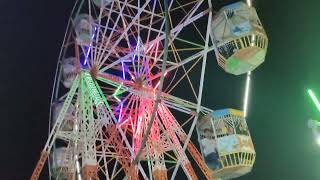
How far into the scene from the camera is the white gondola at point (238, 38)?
16.8m

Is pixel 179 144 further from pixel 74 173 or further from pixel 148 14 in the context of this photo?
pixel 148 14

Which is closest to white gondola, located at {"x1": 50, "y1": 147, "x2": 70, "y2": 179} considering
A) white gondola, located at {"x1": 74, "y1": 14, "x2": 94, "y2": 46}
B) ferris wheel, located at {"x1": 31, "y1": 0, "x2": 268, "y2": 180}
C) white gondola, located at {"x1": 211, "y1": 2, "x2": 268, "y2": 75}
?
ferris wheel, located at {"x1": 31, "y1": 0, "x2": 268, "y2": 180}

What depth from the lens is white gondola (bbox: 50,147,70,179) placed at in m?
20.1

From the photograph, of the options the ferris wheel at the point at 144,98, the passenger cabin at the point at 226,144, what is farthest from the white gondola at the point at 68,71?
the passenger cabin at the point at 226,144

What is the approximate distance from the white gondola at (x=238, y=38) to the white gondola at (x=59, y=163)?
689 cm

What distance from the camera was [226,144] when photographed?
54.4 ft

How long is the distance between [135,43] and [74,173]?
16.5ft

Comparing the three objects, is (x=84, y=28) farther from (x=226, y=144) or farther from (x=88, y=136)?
(x=226, y=144)

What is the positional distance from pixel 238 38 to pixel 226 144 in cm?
321

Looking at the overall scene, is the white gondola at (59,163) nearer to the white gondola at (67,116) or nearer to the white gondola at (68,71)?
the white gondola at (67,116)

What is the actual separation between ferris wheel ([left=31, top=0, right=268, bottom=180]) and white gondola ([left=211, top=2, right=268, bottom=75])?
0.03m

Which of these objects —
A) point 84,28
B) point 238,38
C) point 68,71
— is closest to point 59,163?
point 68,71

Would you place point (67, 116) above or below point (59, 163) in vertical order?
above

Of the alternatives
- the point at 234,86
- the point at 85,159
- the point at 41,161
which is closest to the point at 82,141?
the point at 85,159
